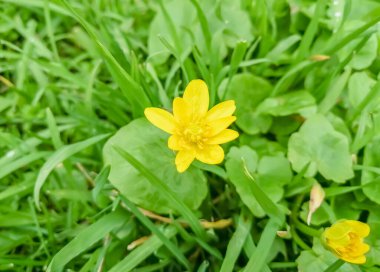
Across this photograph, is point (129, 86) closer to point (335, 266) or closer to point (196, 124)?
point (196, 124)

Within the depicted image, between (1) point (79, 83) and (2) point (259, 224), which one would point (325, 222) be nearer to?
(2) point (259, 224)

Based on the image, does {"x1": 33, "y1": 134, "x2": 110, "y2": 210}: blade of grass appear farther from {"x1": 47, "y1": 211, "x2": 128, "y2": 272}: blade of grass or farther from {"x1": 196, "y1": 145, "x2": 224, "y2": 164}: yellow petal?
{"x1": 196, "y1": 145, "x2": 224, "y2": 164}: yellow petal

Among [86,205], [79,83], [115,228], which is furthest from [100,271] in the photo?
[79,83]

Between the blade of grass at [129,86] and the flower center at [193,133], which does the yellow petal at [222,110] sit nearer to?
the flower center at [193,133]

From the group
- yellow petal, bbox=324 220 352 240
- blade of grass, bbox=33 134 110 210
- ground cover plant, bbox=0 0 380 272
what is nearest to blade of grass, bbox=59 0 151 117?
ground cover plant, bbox=0 0 380 272

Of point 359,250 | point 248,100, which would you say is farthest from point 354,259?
point 248,100

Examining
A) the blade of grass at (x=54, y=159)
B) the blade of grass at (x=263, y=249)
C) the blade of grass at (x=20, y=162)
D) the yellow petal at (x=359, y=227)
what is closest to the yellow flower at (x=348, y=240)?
the yellow petal at (x=359, y=227)

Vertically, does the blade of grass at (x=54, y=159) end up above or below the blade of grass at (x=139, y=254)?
above
